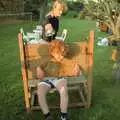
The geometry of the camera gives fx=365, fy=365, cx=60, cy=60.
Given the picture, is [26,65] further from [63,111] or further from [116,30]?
[116,30]

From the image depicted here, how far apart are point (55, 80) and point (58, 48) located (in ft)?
1.86

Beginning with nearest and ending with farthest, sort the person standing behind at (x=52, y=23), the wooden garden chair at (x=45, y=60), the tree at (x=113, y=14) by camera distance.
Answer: the wooden garden chair at (x=45, y=60), the person standing behind at (x=52, y=23), the tree at (x=113, y=14)

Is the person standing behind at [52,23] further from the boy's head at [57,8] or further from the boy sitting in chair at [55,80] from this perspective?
the boy sitting in chair at [55,80]

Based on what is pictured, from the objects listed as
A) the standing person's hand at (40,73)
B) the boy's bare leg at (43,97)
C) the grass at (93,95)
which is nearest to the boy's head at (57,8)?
the standing person's hand at (40,73)

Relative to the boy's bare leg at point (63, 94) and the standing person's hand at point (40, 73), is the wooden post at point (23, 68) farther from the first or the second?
the boy's bare leg at point (63, 94)

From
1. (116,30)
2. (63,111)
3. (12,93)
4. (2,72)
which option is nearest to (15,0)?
(116,30)

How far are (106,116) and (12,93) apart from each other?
7.05 ft

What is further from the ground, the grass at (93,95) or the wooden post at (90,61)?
the wooden post at (90,61)

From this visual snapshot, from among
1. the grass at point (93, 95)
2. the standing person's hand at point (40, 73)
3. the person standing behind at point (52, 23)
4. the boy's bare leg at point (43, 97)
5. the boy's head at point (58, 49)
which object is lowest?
the grass at point (93, 95)

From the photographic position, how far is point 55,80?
592 cm

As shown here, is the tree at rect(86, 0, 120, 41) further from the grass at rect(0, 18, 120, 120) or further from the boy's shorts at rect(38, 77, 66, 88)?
→ the boy's shorts at rect(38, 77, 66, 88)

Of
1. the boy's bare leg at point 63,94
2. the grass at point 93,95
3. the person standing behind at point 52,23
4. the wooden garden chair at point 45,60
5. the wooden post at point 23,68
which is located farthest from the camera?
the person standing behind at point 52,23

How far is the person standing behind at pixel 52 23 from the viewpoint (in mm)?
6344

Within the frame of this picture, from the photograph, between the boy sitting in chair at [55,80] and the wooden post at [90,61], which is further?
the wooden post at [90,61]
